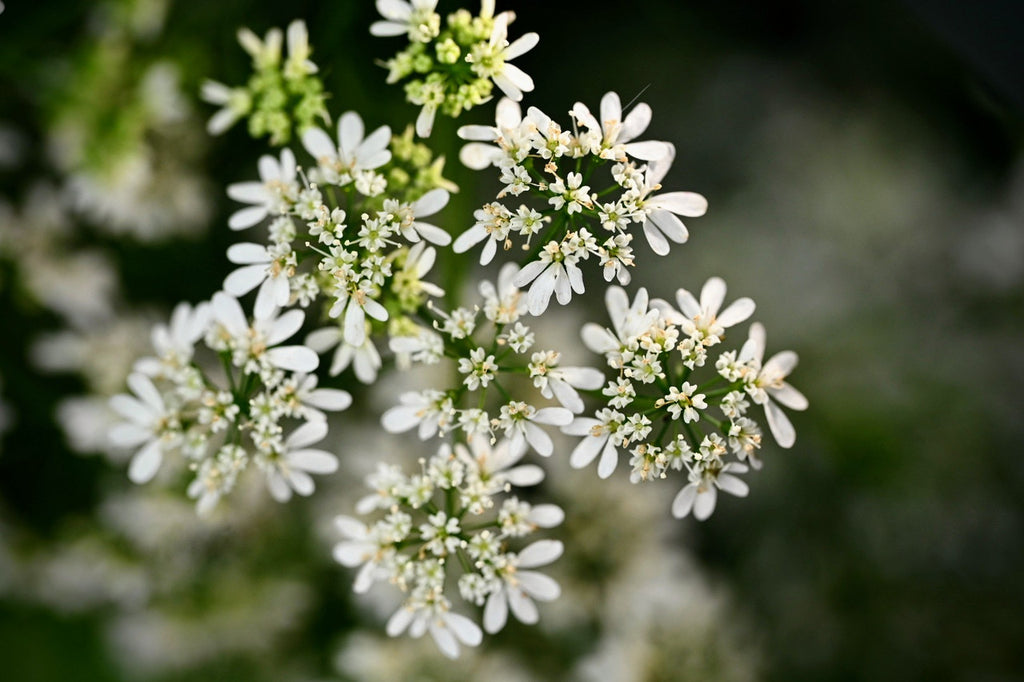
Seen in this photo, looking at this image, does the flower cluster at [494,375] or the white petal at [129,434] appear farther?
the white petal at [129,434]

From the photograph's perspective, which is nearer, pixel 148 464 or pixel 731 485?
pixel 731 485

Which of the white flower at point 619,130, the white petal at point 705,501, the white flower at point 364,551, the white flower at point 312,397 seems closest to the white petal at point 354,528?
the white flower at point 364,551

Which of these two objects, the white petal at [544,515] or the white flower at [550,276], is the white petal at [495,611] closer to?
the white petal at [544,515]

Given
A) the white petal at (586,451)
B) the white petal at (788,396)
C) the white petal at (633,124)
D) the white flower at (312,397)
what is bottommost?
the white petal at (586,451)

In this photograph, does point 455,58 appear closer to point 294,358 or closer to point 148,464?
point 294,358

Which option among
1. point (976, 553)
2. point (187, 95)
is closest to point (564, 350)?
point (187, 95)

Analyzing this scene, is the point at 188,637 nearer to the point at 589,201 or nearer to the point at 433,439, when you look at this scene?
A: the point at 433,439

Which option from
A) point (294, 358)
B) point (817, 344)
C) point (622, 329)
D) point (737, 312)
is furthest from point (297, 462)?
point (817, 344)

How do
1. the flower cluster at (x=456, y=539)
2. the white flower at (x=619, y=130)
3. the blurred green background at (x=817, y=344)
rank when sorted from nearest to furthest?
1. the white flower at (x=619, y=130)
2. the flower cluster at (x=456, y=539)
3. the blurred green background at (x=817, y=344)
